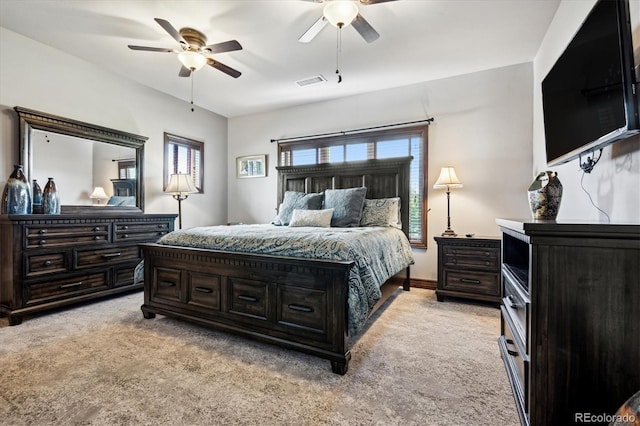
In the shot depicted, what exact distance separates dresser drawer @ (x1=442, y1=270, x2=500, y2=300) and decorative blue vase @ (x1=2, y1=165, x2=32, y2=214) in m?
4.37

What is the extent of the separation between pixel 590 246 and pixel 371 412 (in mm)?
1214

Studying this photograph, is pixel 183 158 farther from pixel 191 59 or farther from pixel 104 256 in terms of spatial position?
pixel 191 59

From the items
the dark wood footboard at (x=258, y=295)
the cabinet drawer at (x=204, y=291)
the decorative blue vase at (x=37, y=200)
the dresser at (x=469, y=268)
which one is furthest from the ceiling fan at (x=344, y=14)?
the decorative blue vase at (x=37, y=200)

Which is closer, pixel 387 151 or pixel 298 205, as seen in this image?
pixel 298 205

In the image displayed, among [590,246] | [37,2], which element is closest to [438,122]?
[590,246]

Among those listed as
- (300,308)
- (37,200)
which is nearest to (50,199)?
(37,200)

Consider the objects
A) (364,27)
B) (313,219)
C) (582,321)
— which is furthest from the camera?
(313,219)

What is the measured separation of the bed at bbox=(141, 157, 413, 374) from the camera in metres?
1.87

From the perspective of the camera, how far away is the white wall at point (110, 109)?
2869 mm

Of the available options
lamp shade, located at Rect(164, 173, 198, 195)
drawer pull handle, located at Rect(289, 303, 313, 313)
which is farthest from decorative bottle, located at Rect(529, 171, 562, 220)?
lamp shade, located at Rect(164, 173, 198, 195)

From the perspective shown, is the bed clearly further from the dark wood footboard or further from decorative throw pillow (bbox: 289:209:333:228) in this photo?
decorative throw pillow (bbox: 289:209:333:228)

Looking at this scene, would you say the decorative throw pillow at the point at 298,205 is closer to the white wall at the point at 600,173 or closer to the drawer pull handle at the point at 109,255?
the drawer pull handle at the point at 109,255

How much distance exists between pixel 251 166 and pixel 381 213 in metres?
2.74

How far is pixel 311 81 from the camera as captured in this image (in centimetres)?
387
